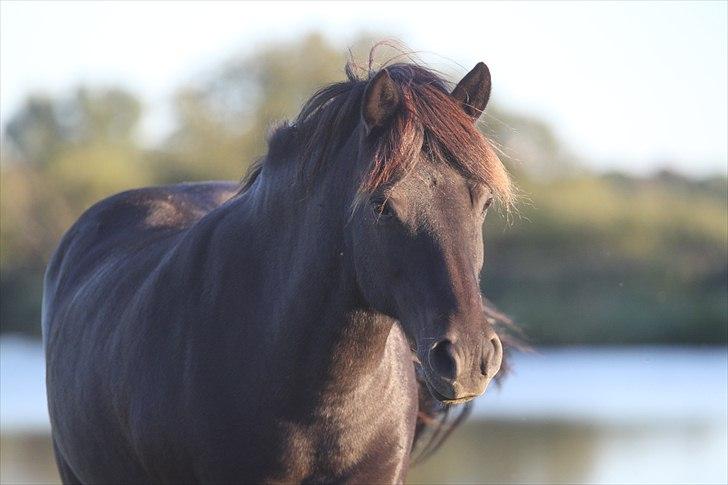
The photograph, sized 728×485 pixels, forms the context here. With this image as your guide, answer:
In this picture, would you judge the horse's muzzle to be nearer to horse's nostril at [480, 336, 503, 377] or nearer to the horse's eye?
horse's nostril at [480, 336, 503, 377]

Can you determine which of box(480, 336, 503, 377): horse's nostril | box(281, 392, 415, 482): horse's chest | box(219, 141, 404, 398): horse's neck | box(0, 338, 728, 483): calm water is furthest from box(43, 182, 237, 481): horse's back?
box(0, 338, 728, 483): calm water

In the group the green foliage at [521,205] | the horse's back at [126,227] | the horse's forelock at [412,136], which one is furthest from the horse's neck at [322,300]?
the green foliage at [521,205]

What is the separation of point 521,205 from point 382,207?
61.2ft

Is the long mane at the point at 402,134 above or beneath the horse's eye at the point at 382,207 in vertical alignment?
above

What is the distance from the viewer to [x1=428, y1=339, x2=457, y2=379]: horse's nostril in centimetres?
324

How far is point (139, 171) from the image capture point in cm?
3089

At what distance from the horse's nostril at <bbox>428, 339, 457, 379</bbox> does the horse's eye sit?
404 millimetres

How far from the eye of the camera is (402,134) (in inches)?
138

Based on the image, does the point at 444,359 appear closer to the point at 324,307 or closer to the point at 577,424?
the point at 324,307

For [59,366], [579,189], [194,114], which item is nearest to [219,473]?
[59,366]

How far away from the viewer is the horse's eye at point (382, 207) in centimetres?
347

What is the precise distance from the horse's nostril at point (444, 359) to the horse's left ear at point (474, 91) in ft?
2.64

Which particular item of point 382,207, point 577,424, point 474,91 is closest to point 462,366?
point 382,207

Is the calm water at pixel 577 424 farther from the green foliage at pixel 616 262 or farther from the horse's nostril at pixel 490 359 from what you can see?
the horse's nostril at pixel 490 359
